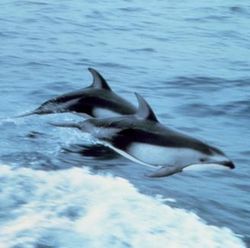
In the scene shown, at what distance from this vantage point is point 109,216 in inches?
365

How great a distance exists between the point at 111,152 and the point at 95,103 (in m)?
0.82

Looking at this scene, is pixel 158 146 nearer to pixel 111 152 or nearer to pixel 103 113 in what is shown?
pixel 103 113

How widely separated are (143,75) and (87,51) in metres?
3.02

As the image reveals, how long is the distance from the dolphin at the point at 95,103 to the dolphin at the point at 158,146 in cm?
109

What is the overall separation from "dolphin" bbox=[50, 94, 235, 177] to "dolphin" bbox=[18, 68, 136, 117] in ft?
3.58

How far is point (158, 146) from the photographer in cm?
943

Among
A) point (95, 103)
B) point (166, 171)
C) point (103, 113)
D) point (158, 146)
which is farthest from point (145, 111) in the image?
point (95, 103)

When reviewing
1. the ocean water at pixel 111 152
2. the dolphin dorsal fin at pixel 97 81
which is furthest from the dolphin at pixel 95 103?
the ocean water at pixel 111 152

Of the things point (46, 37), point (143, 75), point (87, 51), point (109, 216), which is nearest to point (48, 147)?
point (109, 216)

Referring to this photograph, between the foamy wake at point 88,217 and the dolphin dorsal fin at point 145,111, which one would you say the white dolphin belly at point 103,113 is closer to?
the foamy wake at point 88,217

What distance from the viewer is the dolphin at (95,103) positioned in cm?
1109

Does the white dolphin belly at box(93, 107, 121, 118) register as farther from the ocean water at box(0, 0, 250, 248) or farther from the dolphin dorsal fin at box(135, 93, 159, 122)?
the dolphin dorsal fin at box(135, 93, 159, 122)

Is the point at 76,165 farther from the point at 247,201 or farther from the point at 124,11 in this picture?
the point at 124,11

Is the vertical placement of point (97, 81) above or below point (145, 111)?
below
